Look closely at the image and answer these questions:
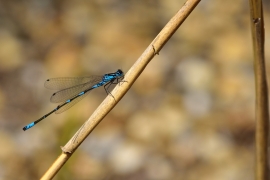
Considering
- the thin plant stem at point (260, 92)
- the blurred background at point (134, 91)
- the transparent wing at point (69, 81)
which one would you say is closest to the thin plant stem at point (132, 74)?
the thin plant stem at point (260, 92)

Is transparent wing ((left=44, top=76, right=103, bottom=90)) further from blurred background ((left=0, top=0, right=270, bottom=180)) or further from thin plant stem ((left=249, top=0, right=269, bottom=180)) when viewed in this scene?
thin plant stem ((left=249, top=0, right=269, bottom=180))

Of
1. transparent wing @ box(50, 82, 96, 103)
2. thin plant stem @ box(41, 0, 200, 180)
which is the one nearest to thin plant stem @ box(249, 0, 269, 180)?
thin plant stem @ box(41, 0, 200, 180)

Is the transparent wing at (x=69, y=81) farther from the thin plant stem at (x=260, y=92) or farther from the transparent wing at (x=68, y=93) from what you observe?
the thin plant stem at (x=260, y=92)

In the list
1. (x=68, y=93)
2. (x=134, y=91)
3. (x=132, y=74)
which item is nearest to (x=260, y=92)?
(x=132, y=74)

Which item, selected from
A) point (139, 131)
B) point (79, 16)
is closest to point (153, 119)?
point (139, 131)

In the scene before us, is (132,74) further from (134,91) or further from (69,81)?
(134,91)

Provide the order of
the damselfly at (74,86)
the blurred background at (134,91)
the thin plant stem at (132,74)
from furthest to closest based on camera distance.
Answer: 1. the blurred background at (134,91)
2. the damselfly at (74,86)
3. the thin plant stem at (132,74)
